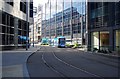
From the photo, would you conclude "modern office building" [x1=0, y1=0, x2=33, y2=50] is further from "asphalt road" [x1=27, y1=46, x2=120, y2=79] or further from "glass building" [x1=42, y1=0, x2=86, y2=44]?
"glass building" [x1=42, y1=0, x2=86, y2=44]

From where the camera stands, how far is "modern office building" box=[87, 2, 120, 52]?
4616 centimetres

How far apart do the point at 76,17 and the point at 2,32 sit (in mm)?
56084

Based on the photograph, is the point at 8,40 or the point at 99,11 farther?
the point at 99,11

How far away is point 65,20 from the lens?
110 m

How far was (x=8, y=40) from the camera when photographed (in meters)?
46.9

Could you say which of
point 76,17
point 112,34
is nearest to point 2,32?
point 112,34

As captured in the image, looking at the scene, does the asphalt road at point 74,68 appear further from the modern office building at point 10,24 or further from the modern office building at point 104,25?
the modern office building at point 104,25

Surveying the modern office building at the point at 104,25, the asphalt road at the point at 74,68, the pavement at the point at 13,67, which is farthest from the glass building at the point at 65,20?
the pavement at the point at 13,67

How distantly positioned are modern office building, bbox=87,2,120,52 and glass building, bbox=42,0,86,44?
3091 centimetres

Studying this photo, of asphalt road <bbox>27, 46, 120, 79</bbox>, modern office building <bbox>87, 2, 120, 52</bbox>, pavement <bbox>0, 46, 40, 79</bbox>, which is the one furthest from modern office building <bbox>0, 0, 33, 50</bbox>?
asphalt road <bbox>27, 46, 120, 79</bbox>

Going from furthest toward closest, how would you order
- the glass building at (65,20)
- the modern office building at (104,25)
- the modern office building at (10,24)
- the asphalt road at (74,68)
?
the glass building at (65,20) < the modern office building at (104,25) < the modern office building at (10,24) < the asphalt road at (74,68)

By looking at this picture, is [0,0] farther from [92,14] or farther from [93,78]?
[93,78]

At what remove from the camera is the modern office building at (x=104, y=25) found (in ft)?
151

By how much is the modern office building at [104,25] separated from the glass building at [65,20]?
30.9 m
